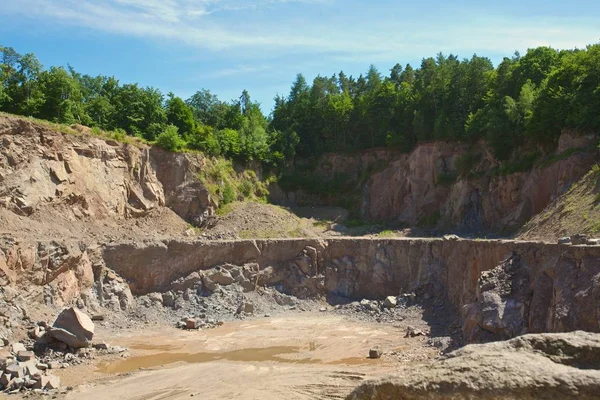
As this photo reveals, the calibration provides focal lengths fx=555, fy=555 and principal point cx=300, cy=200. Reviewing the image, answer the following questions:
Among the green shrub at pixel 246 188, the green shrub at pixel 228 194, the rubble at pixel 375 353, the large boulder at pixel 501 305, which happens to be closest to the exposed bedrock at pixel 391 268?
the large boulder at pixel 501 305

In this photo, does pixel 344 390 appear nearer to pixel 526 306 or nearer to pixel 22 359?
pixel 526 306

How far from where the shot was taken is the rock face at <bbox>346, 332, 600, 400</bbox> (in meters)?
7.01

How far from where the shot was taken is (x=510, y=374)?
23.9 feet

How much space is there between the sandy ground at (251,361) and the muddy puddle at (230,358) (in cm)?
4

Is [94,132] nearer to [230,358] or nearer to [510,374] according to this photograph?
[230,358]

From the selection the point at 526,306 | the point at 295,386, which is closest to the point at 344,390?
the point at 295,386

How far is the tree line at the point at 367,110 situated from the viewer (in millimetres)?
38969

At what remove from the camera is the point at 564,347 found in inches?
310

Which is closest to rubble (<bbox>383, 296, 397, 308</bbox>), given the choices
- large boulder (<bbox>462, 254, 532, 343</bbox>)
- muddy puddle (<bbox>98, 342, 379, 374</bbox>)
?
muddy puddle (<bbox>98, 342, 379, 374</bbox>)

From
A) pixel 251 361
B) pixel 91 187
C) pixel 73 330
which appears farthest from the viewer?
pixel 91 187

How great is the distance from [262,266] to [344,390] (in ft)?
62.8

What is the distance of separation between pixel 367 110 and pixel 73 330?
1602 inches

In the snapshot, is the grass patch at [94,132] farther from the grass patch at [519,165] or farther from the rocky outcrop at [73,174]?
the grass patch at [519,165]

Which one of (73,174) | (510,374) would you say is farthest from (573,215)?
(73,174)
